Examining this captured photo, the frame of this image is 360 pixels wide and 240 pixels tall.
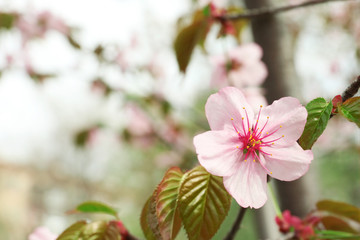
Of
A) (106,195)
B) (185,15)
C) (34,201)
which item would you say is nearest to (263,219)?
(185,15)

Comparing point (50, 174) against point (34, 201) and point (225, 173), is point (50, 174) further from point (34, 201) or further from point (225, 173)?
point (225, 173)

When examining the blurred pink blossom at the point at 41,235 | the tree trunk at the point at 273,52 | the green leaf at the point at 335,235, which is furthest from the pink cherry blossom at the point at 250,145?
the tree trunk at the point at 273,52

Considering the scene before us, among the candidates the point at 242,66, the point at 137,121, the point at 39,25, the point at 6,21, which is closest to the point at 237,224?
the point at 242,66

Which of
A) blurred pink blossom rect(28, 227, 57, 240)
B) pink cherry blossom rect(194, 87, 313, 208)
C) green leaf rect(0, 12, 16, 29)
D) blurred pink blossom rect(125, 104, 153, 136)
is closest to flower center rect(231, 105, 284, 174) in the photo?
pink cherry blossom rect(194, 87, 313, 208)

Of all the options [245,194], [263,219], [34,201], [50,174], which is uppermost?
[245,194]

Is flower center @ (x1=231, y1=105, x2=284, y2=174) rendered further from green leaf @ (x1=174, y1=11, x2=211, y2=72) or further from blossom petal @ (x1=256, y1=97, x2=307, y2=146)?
green leaf @ (x1=174, y1=11, x2=211, y2=72)

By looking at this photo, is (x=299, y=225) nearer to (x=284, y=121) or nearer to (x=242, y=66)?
(x=284, y=121)
